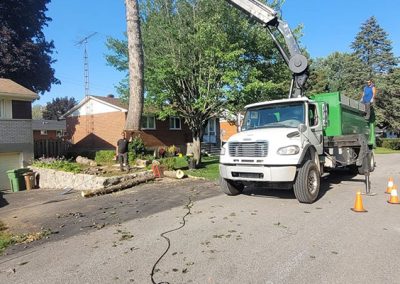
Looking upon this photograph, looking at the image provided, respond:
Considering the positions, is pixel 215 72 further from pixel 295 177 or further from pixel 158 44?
pixel 295 177

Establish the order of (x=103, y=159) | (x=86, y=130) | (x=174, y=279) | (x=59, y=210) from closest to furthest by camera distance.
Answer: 1. (x=174, y=279)
2. (x=59, y=210)
3. (x=103, y=159)
4. (x=86, y=130)

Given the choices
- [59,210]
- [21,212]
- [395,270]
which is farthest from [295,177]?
[21,212]

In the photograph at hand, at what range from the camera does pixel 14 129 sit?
753 inches

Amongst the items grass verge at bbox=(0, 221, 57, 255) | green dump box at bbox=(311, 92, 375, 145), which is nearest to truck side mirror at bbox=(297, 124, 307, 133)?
green dump box at bbox=(311, 92, 375, 145)

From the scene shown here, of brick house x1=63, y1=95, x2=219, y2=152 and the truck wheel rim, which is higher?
brick house x1=63, y1=95, x2=219, y2=152

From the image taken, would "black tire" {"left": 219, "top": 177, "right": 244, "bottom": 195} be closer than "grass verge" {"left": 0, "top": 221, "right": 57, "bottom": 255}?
No

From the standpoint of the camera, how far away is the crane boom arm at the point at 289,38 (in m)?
12.8

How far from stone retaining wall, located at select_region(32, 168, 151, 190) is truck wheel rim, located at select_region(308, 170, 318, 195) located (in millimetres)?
6924

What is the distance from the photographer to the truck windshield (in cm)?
957

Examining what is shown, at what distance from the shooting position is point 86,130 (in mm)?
31438

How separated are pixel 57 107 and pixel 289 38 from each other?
2536 inches

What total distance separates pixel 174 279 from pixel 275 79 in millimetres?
17639

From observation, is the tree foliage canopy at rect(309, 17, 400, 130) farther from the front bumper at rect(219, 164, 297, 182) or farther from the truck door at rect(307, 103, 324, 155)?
the front bumper at rect(219, 164, 297, 182)

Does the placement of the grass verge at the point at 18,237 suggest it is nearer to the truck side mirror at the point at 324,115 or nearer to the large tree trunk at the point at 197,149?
the truck side mirror at the point at 324,115
